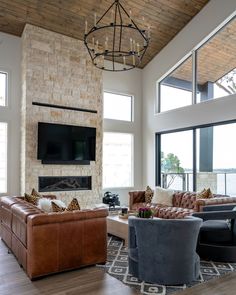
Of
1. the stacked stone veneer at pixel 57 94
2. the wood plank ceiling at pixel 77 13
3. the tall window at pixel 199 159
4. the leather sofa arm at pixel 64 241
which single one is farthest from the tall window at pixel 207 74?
the leather sofa arm at pixel 64 241

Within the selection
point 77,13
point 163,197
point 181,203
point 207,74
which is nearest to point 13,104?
point 77,13

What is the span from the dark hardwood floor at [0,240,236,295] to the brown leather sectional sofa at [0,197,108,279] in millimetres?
102

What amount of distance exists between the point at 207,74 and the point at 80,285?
239 inches

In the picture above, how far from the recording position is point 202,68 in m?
7.56

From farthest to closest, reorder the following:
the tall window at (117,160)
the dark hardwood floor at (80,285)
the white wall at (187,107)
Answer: the tall window at (117,160) → the white wall at (187,107) → the dark hardwood floor at (80,285)

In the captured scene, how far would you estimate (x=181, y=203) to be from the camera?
6457mm

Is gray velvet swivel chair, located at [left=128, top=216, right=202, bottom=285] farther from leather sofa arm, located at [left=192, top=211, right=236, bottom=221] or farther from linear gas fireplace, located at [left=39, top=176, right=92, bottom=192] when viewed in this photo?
linear gas fireplace, located at [left=39, top=176, right=92, bottom=192]

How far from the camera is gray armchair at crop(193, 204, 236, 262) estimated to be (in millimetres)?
4016

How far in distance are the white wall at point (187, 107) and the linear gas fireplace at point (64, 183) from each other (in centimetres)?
224

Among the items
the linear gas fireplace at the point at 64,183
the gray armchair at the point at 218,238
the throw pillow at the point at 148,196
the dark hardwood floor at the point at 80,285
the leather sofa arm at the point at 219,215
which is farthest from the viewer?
the linear gas fireplace at the point at 64,183

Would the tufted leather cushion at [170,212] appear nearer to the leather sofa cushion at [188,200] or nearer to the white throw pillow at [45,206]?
the leather sofa cushion at [188,200]

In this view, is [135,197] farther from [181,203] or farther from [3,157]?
[3,157]

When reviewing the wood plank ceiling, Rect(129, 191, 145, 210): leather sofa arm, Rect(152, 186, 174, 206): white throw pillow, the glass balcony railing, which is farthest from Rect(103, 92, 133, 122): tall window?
Rect(152, 186, 174, 206): white throw pillow

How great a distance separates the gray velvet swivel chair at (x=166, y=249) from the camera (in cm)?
319
